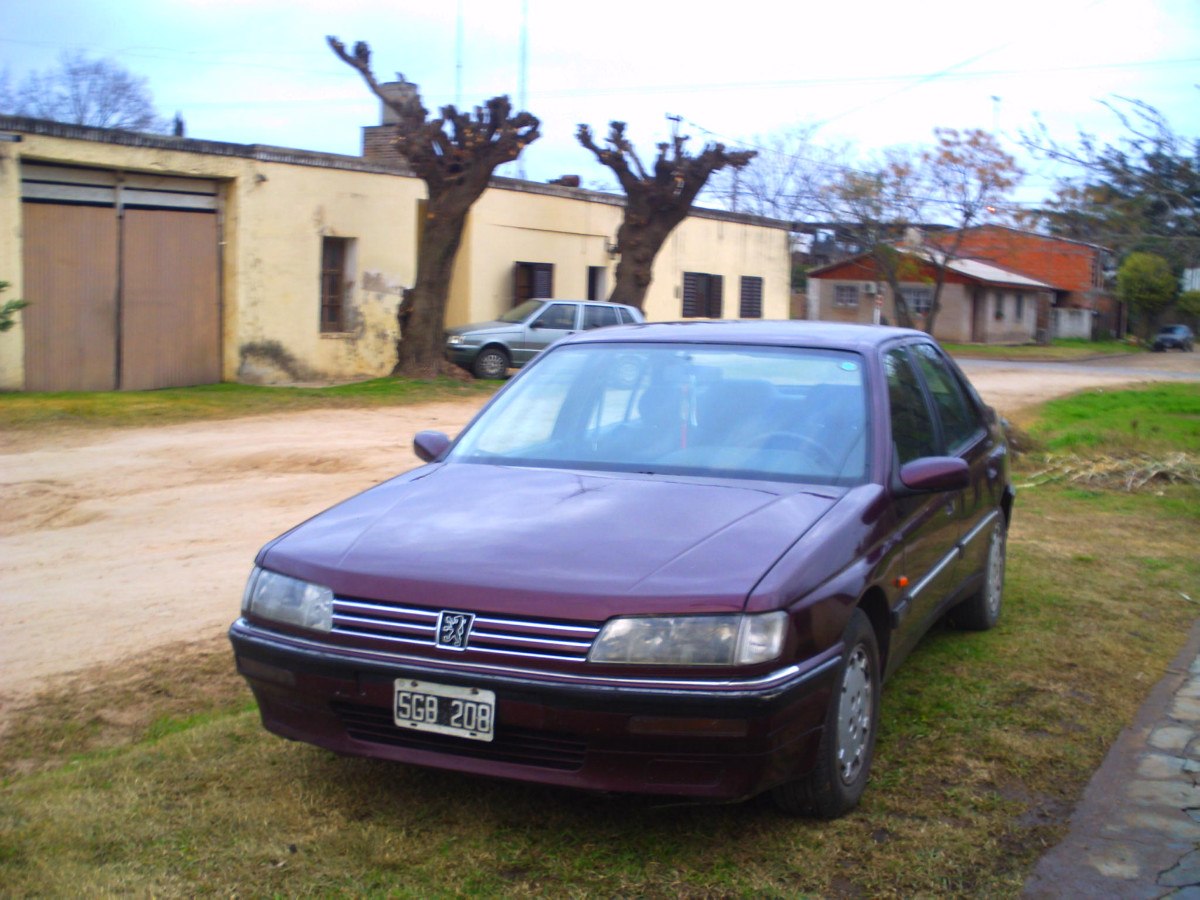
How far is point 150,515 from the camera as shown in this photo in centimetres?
953

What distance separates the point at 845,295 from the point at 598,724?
5279 cm

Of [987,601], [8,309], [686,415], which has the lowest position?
[987,601]

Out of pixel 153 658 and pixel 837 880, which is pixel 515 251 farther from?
pixel 837 880

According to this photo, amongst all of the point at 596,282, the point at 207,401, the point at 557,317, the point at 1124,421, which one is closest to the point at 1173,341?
the point at 596,282

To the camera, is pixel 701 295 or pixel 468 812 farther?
pixel 701 295

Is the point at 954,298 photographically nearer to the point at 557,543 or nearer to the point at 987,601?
the point at 987,601

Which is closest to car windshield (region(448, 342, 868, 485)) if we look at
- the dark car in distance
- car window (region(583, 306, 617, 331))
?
car window (region(583, 306, 617, 331))

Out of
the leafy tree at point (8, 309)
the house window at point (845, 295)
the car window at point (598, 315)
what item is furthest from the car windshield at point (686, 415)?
the house window at point (845, 295)

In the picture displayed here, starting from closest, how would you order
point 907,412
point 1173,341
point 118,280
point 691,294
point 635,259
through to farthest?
1. point 907,412
2. point 118,280
3. point 635,259
4. point 691,294
5. point 1173,341

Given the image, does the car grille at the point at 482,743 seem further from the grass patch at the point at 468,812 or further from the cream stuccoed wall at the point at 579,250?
the cream stuccoed wall at the point at 579,250

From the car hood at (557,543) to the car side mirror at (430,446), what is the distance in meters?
0.52

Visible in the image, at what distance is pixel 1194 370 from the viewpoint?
3850cm

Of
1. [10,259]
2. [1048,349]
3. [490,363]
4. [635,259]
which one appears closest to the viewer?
[10,259]

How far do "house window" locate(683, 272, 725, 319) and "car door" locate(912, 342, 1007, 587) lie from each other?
937 inches
